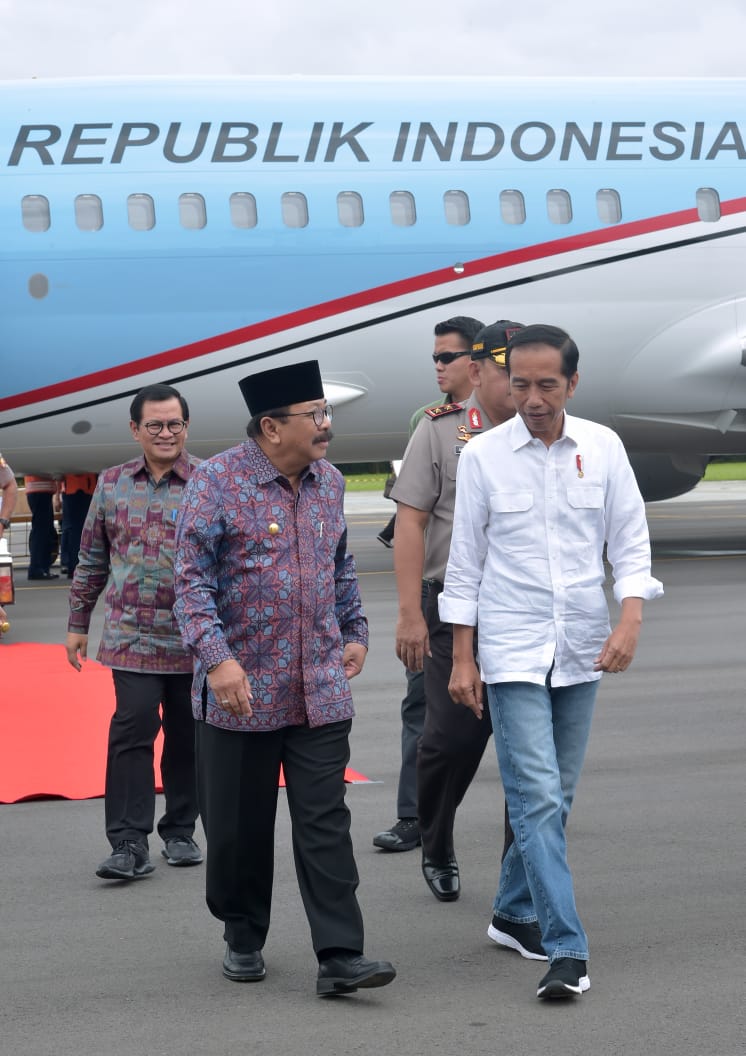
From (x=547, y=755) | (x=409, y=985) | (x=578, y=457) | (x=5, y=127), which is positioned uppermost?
(x=5, y=127)

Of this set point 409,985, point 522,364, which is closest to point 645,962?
point 409,985

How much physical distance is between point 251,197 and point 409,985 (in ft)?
41.0

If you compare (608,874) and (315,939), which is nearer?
(315,939)

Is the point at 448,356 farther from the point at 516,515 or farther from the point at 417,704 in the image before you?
the point at 516,515

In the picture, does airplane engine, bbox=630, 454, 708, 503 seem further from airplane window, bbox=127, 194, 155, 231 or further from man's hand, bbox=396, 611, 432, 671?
man's hand, bbox=396, 611, 432, 671

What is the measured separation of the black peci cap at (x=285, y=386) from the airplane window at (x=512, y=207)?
41.2 feet

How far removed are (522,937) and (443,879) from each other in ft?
2.22

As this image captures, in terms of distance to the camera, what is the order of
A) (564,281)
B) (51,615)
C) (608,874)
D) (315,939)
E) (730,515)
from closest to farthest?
(315,939) < (608,874) < (51,615) < (564,281) < (730,515)

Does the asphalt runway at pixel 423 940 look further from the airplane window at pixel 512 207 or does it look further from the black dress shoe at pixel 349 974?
the airplane window at pixel 512 207

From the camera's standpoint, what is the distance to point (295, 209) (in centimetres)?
1645

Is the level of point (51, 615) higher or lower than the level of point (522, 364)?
Answer: lower

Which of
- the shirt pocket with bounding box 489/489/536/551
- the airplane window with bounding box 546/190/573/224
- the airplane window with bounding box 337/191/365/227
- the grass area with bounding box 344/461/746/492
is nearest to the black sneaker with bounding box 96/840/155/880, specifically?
the shirt pocket with bounding box 489/489/536/551

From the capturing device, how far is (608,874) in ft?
19.6

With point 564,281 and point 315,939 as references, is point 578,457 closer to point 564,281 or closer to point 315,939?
point 315,939
